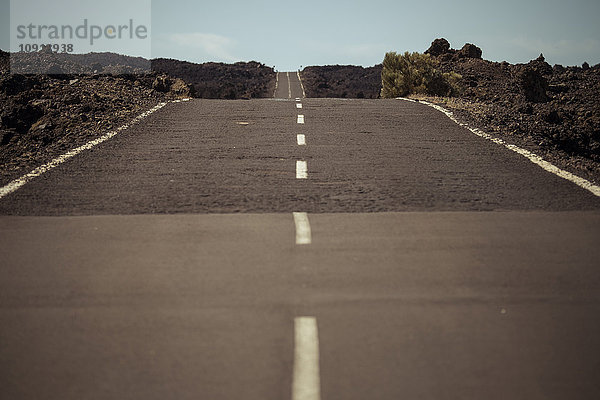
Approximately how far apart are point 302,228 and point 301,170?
9.72 feet

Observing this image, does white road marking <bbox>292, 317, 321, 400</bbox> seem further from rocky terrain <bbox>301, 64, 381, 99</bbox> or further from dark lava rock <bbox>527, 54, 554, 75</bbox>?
rocky terrain <bbox>301, 64, 381, 99</bbox>

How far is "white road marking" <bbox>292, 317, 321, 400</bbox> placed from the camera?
3537mm

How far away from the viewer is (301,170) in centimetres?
931

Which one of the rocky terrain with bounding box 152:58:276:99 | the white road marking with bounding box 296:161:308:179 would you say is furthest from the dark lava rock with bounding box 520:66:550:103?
the rocky terrain with bounding box 152:58:276:99

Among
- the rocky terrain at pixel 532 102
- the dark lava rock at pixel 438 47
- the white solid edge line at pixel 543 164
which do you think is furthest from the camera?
the dark lava rock at pixel 438 47

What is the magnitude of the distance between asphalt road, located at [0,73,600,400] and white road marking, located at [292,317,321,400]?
1 centimetres

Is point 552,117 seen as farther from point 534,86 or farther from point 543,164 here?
point 534,86

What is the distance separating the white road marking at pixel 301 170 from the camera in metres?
8.91

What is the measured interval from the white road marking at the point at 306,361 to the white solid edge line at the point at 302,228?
5.77 ft

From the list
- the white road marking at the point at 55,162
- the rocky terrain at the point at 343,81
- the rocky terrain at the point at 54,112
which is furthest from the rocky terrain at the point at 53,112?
the rocky terrain at the point at 343,81

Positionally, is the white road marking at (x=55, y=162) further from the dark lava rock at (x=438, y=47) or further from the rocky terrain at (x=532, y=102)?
the dark lava rock at (x=438, y=47)

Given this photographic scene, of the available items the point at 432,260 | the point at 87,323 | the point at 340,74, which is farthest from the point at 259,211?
the point at 340,74

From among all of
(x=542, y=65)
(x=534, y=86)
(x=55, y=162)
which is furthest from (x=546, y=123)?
(x=542, y=65)

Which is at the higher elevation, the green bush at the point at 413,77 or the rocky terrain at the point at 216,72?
the rocky terrain at the point at 216,72
